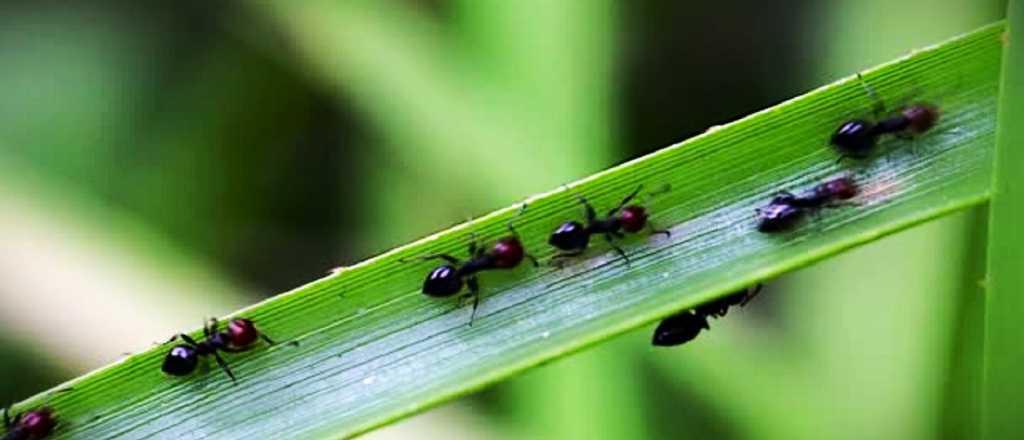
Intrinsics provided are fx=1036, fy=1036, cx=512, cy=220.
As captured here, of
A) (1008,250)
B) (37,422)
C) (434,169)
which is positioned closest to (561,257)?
(1008,250)

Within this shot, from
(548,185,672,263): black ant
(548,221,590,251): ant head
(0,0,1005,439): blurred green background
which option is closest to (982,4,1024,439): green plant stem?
(0,0,1005,439): blurred green background

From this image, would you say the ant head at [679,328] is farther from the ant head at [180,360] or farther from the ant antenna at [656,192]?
the ant head at [180,360]

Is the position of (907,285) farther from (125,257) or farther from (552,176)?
(125,257)

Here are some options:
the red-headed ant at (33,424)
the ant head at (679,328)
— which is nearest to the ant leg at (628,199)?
the ant head at (679,328)

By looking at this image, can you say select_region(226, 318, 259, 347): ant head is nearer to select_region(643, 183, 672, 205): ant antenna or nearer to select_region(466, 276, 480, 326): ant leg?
select_region(466, 276, 480, 326): ant leg

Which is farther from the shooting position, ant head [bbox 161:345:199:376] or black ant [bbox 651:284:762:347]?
black ant [bbox 651:284:762:347]

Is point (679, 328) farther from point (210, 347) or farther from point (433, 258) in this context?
point (210, 347)
